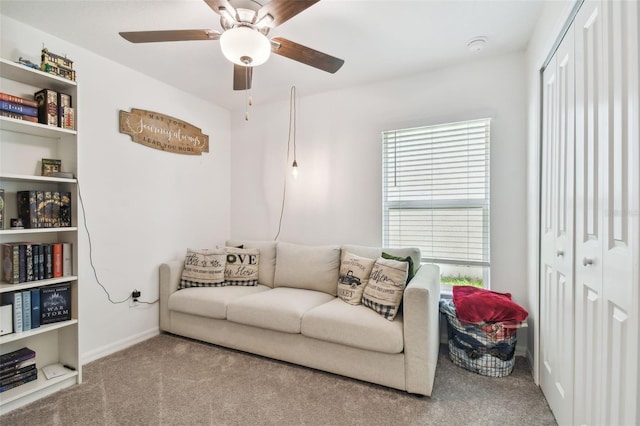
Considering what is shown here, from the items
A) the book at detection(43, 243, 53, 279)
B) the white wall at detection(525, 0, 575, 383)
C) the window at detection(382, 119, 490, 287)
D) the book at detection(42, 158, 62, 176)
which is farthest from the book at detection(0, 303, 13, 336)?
the white wall at detection(525, 0, 575, 383)

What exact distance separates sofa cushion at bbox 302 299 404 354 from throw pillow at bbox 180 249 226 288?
1.18 metres

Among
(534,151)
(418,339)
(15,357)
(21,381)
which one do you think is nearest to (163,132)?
(15,357)

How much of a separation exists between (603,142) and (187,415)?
8.30 ft

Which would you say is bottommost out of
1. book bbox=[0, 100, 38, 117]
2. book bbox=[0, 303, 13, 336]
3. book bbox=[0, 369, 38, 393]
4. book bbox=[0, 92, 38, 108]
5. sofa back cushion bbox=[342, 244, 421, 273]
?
book bbox=[0, 369, 38, 393]

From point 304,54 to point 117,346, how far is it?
2.91 metres

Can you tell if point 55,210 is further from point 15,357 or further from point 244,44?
point 244,44

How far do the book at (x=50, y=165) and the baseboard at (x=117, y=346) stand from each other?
142cm

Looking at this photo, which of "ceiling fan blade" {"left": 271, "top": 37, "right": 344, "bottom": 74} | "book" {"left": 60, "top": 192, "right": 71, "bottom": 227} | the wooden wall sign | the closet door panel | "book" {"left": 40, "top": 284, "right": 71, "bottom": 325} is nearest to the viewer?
the closet door panel

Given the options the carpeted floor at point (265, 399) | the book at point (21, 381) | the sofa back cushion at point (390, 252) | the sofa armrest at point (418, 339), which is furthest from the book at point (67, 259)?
the sofa armrest at point (418, 339)

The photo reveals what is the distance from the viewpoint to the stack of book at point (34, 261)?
1.97m

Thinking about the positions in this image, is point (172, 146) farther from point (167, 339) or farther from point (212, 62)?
point (167, 339)

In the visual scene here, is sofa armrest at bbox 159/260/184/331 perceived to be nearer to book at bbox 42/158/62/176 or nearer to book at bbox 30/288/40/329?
book at bbox 30/288/40/329

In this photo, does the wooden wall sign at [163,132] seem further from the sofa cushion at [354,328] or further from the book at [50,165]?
the sofa cushion at [354,328]

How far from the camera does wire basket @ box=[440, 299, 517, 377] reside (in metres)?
2.21
